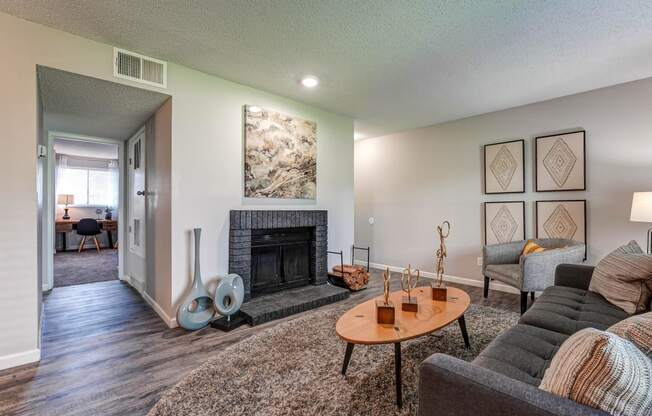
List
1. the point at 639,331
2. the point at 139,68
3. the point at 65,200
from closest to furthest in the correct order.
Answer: the point at 639,331 → the point at 139,68 → the point at 65,200

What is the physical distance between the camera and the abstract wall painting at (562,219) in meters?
3.53

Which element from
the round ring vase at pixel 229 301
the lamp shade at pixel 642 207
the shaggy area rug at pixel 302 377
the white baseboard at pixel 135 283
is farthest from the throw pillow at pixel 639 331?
the white baseboard at pixel 135 283

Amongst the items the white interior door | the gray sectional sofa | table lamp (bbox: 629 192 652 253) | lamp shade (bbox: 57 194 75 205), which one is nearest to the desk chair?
lamp shade (bbox: 57 194 75 205)

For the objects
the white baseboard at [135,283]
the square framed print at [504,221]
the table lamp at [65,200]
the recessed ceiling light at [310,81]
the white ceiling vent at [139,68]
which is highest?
the recessed ceiling light at [310,81]

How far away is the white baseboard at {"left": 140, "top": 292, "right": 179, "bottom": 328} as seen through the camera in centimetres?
290

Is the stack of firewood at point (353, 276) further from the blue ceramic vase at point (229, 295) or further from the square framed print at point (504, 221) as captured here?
the square framed print at point (504, 221)

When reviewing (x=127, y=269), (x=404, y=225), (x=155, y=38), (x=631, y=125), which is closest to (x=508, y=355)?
(x=155, y=38)

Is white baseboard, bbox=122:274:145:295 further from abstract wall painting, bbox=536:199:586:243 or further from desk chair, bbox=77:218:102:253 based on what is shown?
Answer: abstract wall painting, bbox=536:199:586:243

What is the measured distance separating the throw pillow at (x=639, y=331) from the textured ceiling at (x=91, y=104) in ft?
11.7

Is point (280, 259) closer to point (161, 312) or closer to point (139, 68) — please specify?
point (161, 312)

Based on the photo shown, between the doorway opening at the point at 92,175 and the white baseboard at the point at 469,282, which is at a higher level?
the doorway opening at the point at 92,175

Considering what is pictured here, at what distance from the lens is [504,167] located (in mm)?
4145

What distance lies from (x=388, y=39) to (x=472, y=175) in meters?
2.78

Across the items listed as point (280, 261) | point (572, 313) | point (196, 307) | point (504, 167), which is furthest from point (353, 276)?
point (504, 167)
